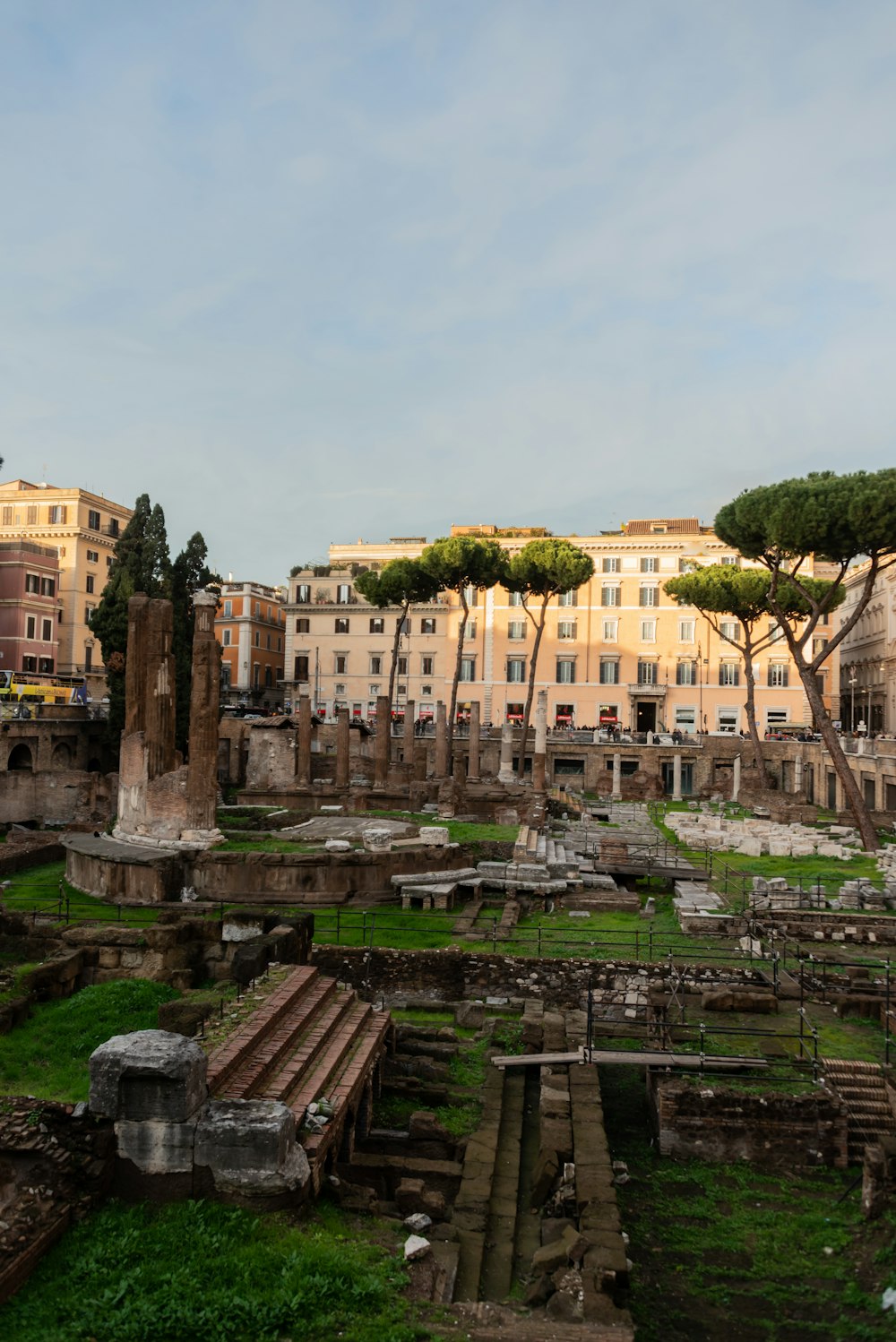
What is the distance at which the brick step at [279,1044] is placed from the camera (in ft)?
32.1

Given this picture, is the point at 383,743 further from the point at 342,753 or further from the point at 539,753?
the point at 539,753

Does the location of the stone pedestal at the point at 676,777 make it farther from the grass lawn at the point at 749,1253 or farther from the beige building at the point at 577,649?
the grass lawn at the point at 749,1253

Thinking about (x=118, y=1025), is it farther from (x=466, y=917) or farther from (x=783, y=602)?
(x=783, y=602)

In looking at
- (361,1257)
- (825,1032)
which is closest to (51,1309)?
(361,1257)

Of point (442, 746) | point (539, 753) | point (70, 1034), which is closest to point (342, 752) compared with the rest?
point (442, 746)

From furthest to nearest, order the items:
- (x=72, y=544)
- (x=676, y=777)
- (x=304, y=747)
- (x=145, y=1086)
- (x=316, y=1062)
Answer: (x=72, y=544) → (x=676, y=777) → (x=304, y=747) → (x=316, y=1062) → (x=145, y=1086)

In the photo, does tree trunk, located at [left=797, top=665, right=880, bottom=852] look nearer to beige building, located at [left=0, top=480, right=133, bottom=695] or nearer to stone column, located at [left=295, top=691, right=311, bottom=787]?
stone column, located at [left=295, top=691, right=311, bottom=787]

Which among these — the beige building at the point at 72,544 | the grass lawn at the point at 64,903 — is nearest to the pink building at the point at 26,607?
the beige building at the point at 72,544

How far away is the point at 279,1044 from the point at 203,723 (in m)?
14.1

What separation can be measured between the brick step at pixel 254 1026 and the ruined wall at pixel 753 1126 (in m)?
4.95

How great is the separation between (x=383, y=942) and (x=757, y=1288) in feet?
37.9

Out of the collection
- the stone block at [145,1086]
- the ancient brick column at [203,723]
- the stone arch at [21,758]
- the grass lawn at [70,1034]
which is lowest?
the grass lawn at [70,1034]

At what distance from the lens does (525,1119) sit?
13.4 meters

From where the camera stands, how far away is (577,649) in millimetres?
65688
